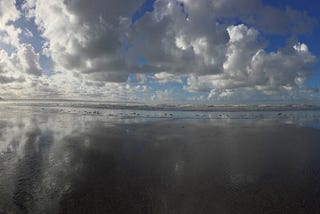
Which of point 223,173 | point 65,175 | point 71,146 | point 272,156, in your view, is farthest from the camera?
point 71,146

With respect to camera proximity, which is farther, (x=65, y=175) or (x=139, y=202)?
(x=65, y=175)

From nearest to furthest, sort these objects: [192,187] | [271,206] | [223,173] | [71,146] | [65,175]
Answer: [271,206] < [192,187] < [65,175] < [223,173] < [71,146]

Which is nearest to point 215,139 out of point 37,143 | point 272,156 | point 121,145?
point 272,156

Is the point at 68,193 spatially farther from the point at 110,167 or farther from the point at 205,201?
the point at 205,201

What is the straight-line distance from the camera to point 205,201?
955 cm

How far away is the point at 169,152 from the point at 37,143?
10668 mm

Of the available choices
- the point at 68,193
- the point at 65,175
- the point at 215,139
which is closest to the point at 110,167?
the point at 65,175

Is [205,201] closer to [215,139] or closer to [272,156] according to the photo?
[272,156]

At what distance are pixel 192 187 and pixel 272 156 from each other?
8.61m

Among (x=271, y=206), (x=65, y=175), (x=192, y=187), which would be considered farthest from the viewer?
(x=65, y=175)

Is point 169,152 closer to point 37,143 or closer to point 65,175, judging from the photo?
point 65,175

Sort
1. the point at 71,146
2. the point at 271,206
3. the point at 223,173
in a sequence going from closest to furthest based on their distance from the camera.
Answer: the point at 271,206 < the point at 223,173 < the point at 71,146

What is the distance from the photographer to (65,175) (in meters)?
12.0

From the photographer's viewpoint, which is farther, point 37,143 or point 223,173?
point 37,143
